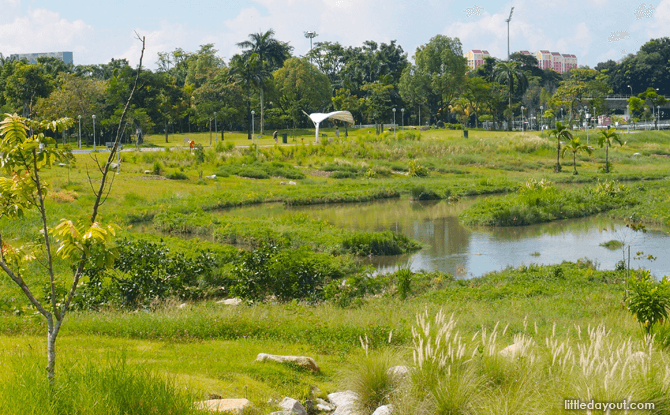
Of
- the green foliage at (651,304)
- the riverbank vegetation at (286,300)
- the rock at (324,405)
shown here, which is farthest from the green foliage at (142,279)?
the green foliage at (651,304)

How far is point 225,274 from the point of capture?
15.2 m

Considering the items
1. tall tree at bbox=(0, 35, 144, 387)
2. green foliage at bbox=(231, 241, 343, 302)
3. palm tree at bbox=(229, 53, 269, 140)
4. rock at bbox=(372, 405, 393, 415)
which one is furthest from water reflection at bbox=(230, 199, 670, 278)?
palm tree at bbox=(229, 53, 269, 140)

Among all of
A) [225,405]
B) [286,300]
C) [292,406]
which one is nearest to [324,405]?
[292,406]

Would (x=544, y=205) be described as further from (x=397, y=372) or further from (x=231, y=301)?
(x=397, y=372)

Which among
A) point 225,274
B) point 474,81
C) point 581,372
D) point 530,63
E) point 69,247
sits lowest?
→ point 225,274

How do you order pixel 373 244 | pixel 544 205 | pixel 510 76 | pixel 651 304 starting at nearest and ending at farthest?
pixel 651 304
pixel 373 244
pixel 544 205
pixel 510 76

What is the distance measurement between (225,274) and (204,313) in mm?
4761

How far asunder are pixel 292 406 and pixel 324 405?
0.77 m

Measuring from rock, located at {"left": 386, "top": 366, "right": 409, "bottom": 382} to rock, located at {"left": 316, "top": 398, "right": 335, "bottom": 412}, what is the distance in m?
0.75

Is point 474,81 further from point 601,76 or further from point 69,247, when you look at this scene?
point 69,247

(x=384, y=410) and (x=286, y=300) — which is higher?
(x=384, y=410)

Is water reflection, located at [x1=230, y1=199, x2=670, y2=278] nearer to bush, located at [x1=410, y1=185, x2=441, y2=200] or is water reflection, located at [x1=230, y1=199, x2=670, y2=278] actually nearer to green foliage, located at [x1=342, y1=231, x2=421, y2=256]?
green foliage, located at [x1=342, y1=231, x2=421, y2=256]

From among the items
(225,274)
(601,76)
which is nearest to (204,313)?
(225,274)

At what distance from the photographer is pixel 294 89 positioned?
79.7 meters
